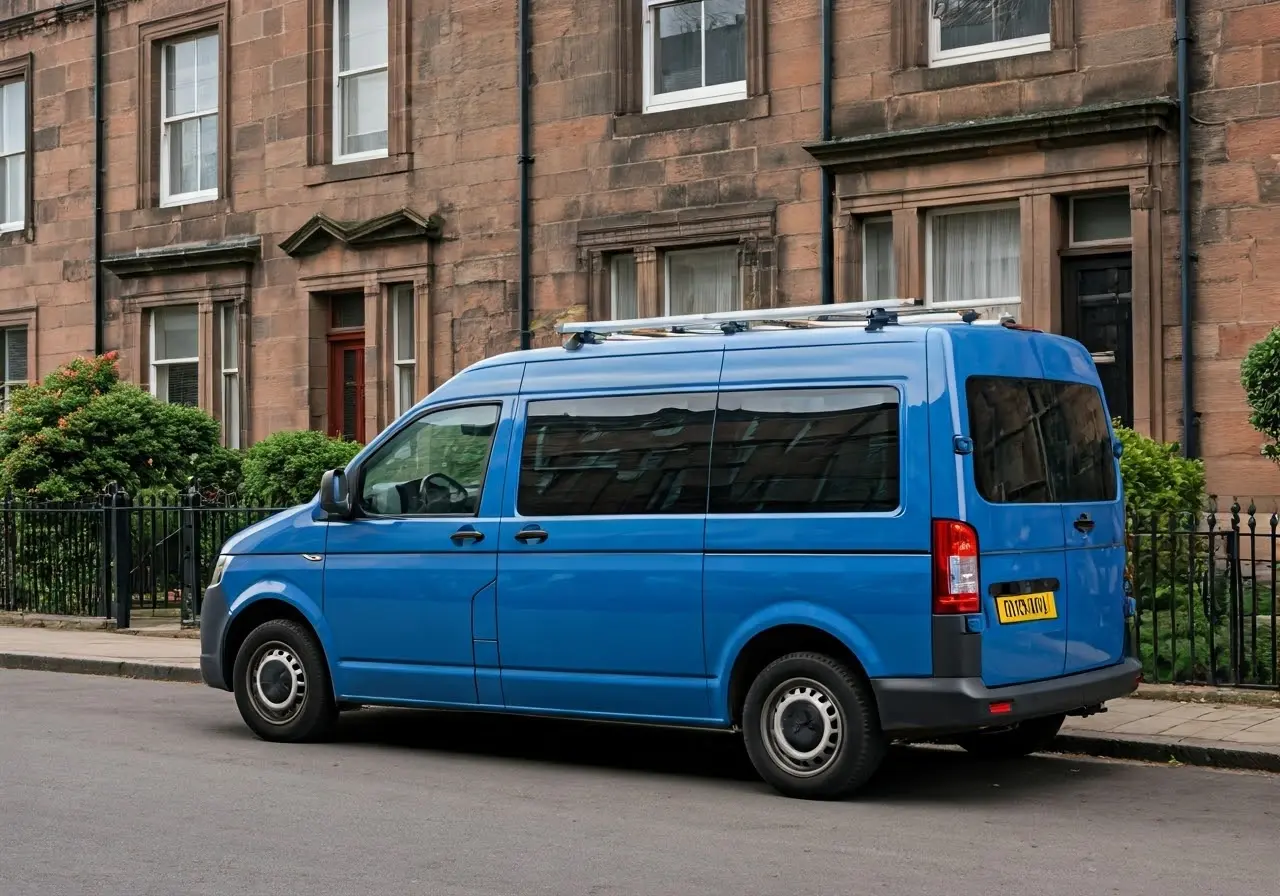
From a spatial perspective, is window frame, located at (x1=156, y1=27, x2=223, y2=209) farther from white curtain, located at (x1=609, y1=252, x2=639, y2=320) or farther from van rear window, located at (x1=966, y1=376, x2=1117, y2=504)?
van rear window, located at (x1=966, y1=376, x2=1117, y2=504)

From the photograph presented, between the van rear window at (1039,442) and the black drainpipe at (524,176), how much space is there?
11429 mm

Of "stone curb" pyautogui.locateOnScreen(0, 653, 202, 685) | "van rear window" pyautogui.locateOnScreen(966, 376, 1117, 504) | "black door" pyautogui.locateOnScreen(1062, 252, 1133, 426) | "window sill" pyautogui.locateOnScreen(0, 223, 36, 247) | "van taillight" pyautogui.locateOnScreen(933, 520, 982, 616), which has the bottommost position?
"stone curb" pyautogui.locateOnScreen(0, 653, 202, 685)

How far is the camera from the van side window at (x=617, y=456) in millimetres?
9227

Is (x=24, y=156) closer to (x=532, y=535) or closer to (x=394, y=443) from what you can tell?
(x=394, y=443)

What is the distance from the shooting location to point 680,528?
9133 mm

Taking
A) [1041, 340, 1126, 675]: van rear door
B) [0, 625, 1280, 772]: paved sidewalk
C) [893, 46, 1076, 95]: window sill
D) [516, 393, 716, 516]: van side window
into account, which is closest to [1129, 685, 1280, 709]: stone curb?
[0, 625, 1280, 772]: paved sidewalk

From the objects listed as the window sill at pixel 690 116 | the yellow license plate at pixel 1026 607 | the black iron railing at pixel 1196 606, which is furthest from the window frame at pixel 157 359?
the yellow license plate at pixel 1026 607

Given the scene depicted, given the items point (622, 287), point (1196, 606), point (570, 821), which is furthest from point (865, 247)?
point (570, 821)

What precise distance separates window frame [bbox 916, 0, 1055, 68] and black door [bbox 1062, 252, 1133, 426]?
2.04 metres

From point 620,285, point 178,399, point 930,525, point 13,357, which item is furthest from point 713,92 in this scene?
point 13,357

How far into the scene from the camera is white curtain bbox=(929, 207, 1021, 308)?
1700 cm

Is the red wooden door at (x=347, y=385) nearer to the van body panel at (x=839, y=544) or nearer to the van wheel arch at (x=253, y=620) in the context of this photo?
the van wheel arch at (x=253, y=620)

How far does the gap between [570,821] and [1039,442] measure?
299 cm

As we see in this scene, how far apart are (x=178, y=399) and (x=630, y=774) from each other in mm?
17002
